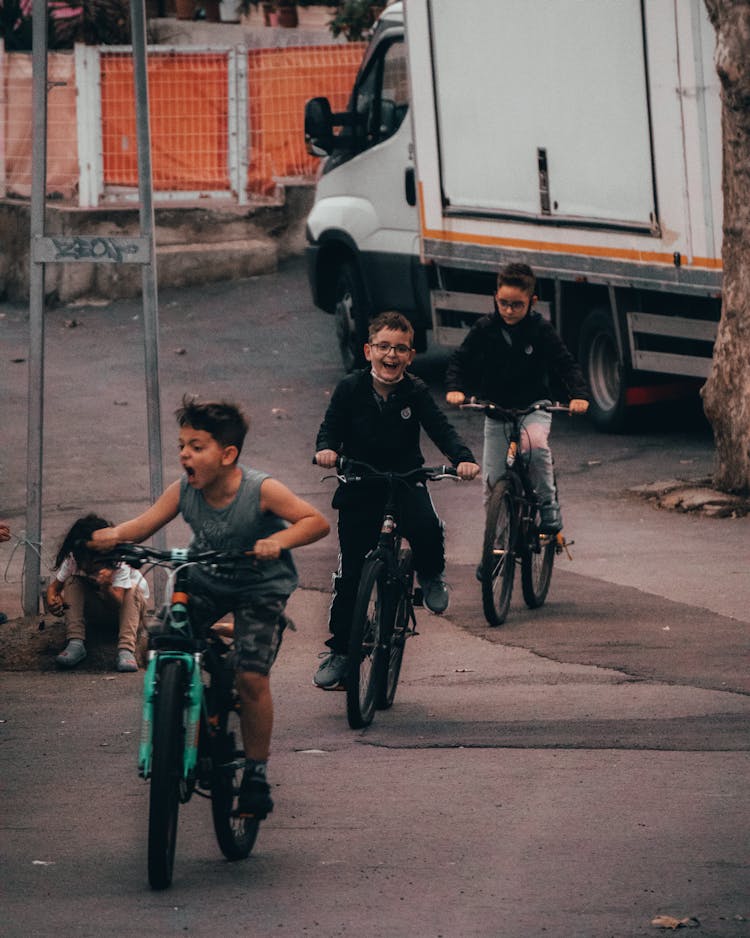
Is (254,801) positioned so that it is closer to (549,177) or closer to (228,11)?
(549,177)

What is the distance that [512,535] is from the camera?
360 inches

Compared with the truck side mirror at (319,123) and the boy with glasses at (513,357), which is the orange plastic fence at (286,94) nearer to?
the truck side mirror at (319,123)

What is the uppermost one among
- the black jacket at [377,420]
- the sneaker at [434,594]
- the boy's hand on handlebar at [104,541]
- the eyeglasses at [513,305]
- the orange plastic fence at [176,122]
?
the orange plastic fence at [176,122]

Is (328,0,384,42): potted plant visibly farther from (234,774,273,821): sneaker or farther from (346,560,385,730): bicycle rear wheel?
(234,774,273,821): sneaker

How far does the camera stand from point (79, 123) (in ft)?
71.3

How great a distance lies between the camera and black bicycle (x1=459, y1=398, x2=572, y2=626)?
352 inches

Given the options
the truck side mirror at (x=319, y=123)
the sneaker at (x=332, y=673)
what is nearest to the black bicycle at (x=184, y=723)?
the sneaker at (x=332, y=673)

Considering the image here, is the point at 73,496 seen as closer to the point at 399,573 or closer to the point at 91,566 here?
the point at 91,566

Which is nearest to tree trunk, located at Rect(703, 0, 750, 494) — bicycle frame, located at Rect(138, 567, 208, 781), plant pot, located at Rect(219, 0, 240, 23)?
bicycle frame, located at Rect(138, 567, 208, 781)

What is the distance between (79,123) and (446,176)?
25.2 feet

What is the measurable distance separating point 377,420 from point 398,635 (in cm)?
84

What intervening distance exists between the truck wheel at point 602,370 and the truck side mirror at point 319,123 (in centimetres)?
305

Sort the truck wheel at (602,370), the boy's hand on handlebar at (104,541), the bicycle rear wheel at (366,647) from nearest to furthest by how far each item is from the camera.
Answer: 1. the boy's hand on handlebar at (104,541)
2. the bicycle rear wheel at (366,647)
3. the truck wheel at (602,370)

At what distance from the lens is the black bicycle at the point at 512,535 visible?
8.94 m
